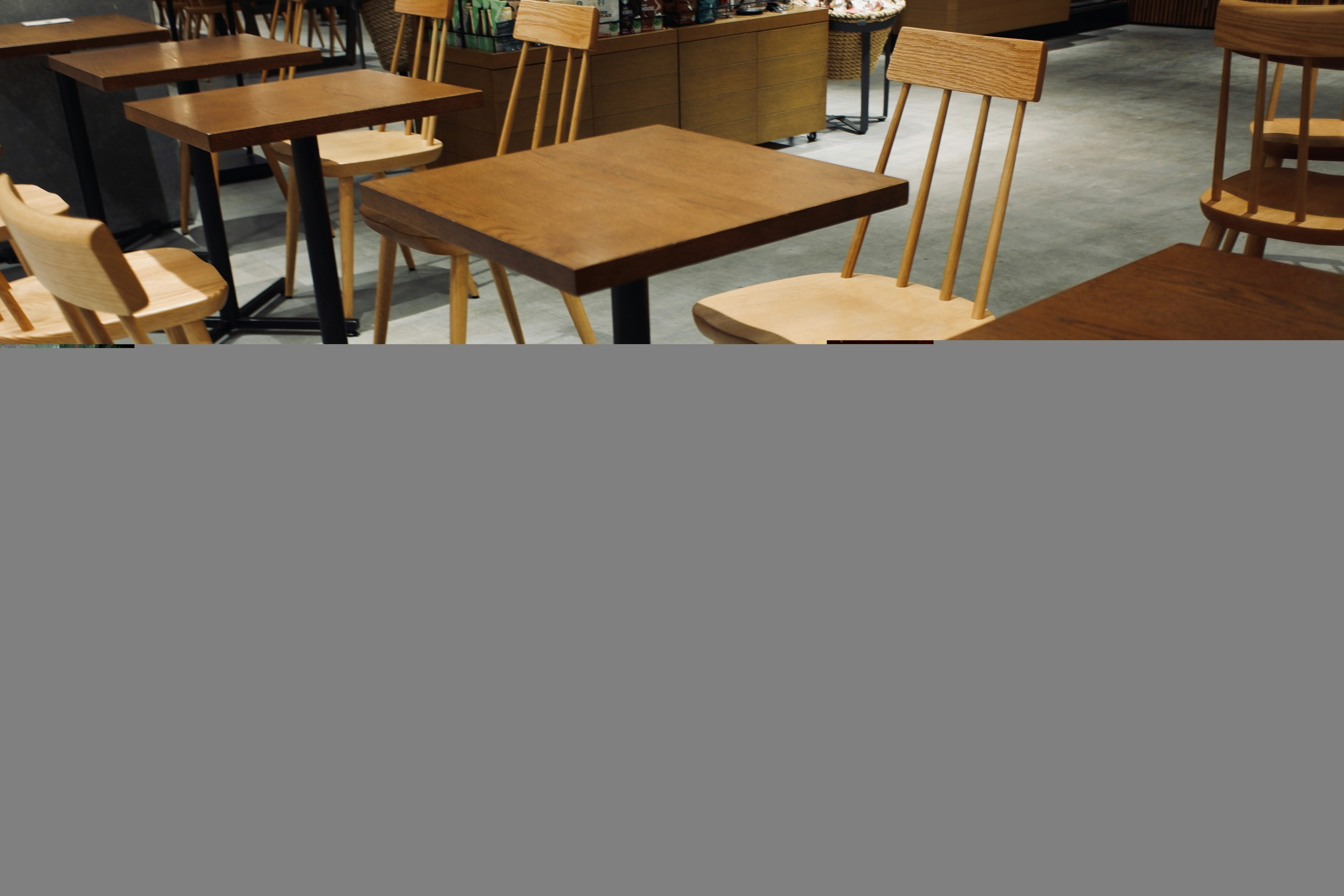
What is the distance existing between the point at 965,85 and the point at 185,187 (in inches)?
132

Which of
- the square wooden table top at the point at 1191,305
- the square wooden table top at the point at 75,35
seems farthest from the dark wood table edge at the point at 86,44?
the square wooden table top at the point at 1191,305

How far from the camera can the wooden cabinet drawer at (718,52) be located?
5.06 meters

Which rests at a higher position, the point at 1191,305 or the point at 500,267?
the point at 1191,305

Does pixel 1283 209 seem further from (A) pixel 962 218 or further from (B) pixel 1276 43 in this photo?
(A) pixel 962 218

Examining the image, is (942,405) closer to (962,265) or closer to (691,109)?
(962,265)

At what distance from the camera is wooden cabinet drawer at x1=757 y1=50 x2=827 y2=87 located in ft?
17.5

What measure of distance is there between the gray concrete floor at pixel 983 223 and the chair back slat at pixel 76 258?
1696 mm

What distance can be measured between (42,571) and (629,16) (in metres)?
4.87

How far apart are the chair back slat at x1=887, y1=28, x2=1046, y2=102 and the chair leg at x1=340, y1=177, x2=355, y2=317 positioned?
1.82m

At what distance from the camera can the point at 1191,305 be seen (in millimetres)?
1124

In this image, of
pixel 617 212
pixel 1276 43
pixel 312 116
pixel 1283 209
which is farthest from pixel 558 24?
pixel 1283 209

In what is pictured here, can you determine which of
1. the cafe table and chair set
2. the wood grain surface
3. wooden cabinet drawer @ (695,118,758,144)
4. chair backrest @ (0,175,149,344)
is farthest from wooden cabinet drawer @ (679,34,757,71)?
chair backrest @ (0,175,149,344)

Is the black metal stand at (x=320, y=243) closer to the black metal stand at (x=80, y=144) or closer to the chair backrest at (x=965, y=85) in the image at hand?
the black metal stand at (x=80, y=144)

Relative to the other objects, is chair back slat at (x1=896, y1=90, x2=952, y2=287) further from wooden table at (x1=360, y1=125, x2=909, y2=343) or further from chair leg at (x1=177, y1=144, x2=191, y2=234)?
chair leg at (x1=177, y1=144, x2=191, y2=234)
